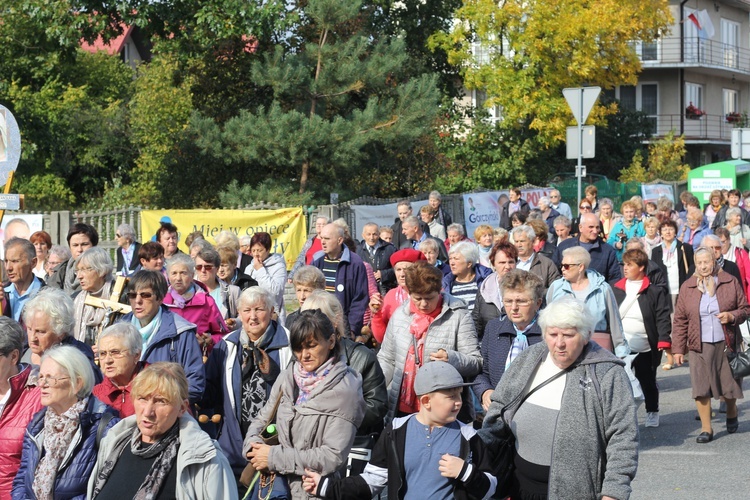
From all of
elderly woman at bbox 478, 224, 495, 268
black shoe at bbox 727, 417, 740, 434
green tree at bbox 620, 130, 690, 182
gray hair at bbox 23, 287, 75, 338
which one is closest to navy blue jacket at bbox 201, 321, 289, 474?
gray hair at bbox 23, 287, 75, 338

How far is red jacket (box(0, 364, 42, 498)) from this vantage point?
519cm

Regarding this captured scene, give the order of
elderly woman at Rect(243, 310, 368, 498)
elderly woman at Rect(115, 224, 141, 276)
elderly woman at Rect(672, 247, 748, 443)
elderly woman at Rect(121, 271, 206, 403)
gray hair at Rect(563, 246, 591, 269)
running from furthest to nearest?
elderly woman at Rect(115, 224, 141, 276)
elderly woman at Rect(672, 247, 748, 443)
gray hair at Rect(563, 246, 591, 269)
elderly woman at Rect(121, 271, 206, 403)
elderly woman at Rect(243, 310, 368, 498)

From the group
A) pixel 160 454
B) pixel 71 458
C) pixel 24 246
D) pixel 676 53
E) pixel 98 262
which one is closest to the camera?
pixel 160 454

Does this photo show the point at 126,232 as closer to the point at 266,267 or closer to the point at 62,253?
the point at 62,253

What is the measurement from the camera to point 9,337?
567 centimetres

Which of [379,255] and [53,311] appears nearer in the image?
[53,311]

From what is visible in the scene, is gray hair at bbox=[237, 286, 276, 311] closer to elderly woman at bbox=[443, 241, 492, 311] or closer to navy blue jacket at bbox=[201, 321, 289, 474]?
navy blue jacket at bbox=[201, 321, 289, 474]

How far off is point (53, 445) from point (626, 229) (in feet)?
42.2

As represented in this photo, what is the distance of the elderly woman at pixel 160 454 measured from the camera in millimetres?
4375

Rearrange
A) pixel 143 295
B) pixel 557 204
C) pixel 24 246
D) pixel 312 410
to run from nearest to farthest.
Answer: pixel 312 410, pixel 143 295, pixel 24 246, pixel 557 204

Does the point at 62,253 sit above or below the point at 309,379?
above

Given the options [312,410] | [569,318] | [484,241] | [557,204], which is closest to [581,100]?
[557,204]

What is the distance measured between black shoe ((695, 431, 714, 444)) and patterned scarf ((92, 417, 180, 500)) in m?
6.44

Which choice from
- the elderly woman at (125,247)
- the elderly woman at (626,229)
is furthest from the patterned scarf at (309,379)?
the elderly woman at (626,229)
